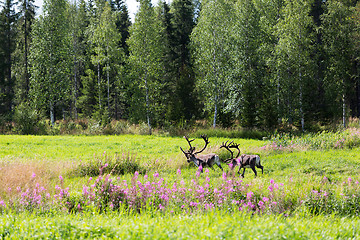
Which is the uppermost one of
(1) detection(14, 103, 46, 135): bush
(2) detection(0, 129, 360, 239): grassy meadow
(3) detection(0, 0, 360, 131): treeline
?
(3) detection(0, 0, 360, 131): treeline

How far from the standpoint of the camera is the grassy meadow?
13.9 feet

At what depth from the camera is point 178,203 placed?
6316 mm

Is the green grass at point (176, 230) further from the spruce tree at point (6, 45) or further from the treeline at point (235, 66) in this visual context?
the spruce tree at point (6, 45)

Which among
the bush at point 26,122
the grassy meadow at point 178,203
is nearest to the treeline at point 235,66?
the bush at point 26,122

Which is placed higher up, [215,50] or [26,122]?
[215,50]

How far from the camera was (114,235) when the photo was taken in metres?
4.14

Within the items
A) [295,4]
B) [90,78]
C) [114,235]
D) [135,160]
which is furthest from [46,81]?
[114,235]

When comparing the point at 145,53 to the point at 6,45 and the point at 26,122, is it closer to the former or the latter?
the point at 26,122

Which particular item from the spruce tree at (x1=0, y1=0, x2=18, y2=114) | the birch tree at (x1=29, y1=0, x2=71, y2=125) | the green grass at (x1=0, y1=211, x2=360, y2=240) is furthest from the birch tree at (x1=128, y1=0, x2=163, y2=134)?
the green grass at (x1=0, y1=211, x2=360, y2=240)

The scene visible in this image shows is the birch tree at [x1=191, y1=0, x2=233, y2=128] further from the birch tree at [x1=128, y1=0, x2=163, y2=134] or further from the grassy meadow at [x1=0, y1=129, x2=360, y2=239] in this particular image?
the grassy meadow at [x1=0, y1=129, x2=360, y2=239]

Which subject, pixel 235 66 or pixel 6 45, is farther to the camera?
pixel 6 45

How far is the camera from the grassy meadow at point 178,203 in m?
4.23

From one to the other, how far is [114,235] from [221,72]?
91.1 feet

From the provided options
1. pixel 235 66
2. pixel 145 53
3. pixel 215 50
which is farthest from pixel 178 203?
pixel 235 66
